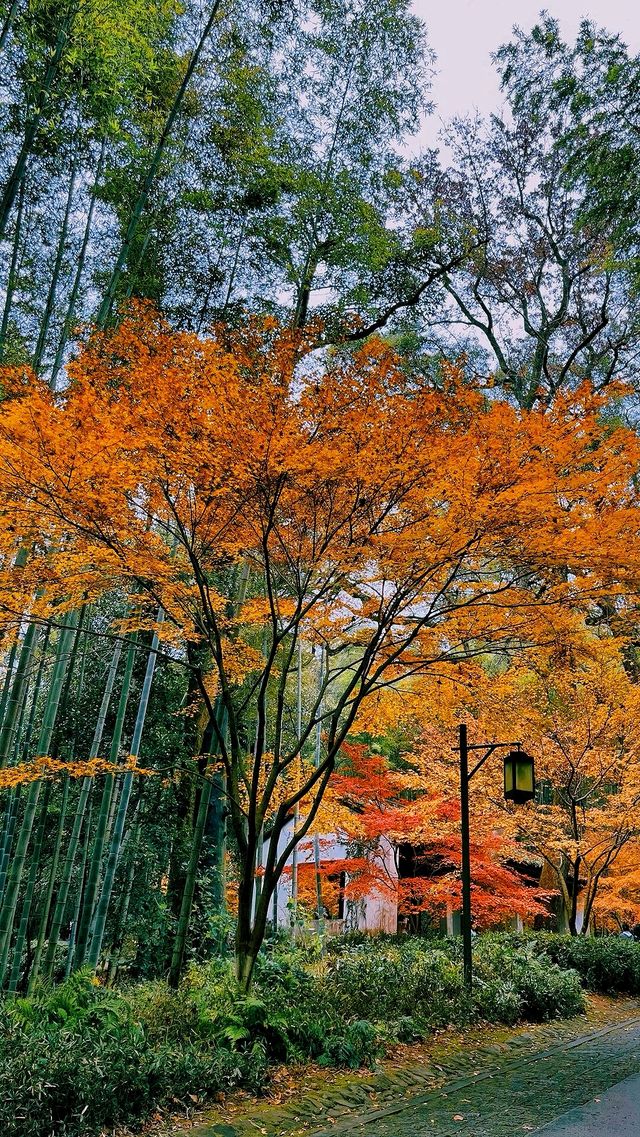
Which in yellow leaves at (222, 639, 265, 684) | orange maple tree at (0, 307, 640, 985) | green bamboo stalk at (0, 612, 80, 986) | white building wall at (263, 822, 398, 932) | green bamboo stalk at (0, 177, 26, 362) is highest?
green bamboo stalk at (0, 177, 26, 362)

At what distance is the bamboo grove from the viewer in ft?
15.4

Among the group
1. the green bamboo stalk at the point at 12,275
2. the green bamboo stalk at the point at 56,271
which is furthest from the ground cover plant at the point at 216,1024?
the green bamboo stalk at the point at 56,271

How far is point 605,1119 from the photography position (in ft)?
12.5

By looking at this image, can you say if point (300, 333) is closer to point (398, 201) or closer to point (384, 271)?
point (384, 271)

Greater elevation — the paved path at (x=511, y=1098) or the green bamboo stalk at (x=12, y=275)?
the green bamboo stalk at (x=12, y=275)

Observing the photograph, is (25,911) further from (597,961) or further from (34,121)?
(597,961)

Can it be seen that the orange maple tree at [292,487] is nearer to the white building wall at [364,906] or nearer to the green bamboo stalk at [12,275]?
the green bamboo stalk at [12,275]

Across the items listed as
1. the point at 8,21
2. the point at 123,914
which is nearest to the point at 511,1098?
the point at 123,914

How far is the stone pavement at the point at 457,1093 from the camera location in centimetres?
361

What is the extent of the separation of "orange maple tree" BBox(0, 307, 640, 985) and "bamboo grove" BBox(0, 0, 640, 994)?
1.1 inches

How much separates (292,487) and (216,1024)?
3.44 m

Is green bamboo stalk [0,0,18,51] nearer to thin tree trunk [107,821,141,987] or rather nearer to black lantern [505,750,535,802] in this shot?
black lantern [505,750,535,802]


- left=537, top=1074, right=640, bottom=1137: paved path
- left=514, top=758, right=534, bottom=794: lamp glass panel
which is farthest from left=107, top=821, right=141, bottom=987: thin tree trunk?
left=537, top=1074, right=640, bottom=1137: paved path

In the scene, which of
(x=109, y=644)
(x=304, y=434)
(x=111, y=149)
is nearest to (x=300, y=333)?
(x=304, y=434)
